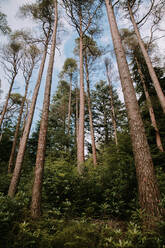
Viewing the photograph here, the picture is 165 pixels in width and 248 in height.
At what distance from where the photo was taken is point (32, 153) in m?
16.2

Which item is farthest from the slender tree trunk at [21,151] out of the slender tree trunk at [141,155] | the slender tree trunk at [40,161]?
the slender tree trunk at [141,155]

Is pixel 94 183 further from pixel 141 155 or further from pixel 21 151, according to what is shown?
pixel 21 151

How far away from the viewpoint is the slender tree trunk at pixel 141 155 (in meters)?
2.32

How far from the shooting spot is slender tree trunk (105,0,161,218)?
7.62 feet

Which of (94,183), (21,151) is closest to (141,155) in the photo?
(94,183)

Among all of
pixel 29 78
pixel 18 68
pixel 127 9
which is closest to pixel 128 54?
pixel 127 9

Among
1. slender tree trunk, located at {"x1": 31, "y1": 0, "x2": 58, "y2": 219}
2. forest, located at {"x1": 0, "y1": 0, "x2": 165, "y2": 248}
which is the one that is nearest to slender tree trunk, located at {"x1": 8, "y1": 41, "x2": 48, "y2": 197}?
forest, located at {"x1": 0, "y1": 0, "x2": 165, "y2": 248}

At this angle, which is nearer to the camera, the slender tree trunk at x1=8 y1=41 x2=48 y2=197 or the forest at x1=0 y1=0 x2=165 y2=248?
the forest at x1=0 y1=0 x2=165 y2=248

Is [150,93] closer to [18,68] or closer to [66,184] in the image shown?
[66,184]

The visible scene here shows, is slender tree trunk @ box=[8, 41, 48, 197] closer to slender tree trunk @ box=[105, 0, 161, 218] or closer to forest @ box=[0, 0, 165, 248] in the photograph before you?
forest @ box=[0, 0, 165, 248]

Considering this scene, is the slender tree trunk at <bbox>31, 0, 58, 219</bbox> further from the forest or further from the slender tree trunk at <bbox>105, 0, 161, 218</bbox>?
the slender tree trunk at <bbox>105, 0, 161, 218</bbox>

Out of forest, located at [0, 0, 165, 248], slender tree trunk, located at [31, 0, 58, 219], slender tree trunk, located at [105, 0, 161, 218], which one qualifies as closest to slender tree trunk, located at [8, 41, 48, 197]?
forest, located at [0, 0, 165, 248]

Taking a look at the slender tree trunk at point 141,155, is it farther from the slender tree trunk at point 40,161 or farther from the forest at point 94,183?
the slender tree trunk at point 40,161

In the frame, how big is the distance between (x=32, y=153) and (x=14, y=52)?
11.5 metres
